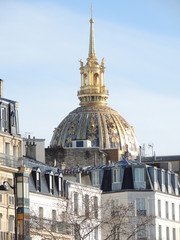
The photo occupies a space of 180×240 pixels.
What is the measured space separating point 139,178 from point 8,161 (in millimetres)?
41783

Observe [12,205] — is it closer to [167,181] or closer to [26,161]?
[26,161]

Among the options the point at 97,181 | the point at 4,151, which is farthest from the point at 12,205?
the point at 97,181

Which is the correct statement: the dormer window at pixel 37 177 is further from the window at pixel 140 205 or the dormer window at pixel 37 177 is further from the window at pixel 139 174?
the window at pixel 139 174

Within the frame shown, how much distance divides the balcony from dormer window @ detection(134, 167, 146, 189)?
40.1 metres

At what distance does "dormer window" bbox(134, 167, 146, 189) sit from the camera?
488 ft

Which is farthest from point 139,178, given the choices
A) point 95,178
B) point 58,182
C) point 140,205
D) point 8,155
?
point 8,155

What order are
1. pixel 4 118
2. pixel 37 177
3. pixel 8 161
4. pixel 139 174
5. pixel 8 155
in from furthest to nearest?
1. pixel 139 174
2. pixel 37 177
3. pixel 4 118
4. pixel 8 155
5. pixel 8 161

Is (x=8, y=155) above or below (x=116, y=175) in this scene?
below

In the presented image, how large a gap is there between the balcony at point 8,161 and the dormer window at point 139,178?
40.1 metres

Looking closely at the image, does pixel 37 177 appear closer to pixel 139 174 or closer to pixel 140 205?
pixel 140 205

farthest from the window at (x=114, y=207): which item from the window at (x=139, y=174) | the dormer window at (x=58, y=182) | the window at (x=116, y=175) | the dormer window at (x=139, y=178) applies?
the dormer window at (x=58, y=182)

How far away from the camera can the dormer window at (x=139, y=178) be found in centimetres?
14888

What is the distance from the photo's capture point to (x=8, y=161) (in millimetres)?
108875

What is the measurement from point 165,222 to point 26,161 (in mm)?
30766
